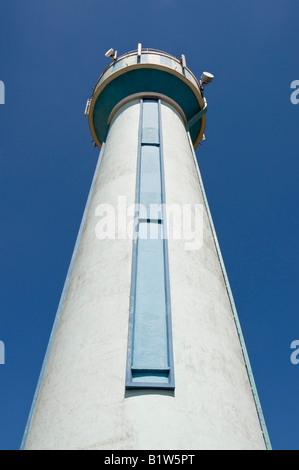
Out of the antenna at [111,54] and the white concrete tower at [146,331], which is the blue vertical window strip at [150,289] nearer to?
the white concrete tower at [146,331]

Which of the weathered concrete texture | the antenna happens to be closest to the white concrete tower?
the weathered concrete texture

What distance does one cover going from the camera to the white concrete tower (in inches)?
216

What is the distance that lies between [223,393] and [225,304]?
2.41m

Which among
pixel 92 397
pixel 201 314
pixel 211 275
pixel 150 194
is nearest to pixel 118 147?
pixel 150 194

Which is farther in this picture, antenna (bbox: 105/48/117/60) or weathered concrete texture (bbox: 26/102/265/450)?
antenna (bbox: 105/48/117/60)

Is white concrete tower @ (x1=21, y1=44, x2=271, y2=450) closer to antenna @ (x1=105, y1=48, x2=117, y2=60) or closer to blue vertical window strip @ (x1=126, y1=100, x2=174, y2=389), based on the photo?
blue vertical window strip @ (x1=126, y1=100, x2=174, y2=389)

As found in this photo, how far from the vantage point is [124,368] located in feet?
19.9

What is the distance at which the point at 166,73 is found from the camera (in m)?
14.4

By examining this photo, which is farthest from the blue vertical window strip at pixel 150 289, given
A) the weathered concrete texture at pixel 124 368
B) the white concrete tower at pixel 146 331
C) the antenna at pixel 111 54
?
the antenna at pixel 111 54

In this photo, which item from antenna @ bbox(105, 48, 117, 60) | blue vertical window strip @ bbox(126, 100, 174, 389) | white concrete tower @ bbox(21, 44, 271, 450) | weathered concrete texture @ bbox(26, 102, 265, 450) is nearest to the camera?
weathered concrete texture @ bbox(26, 102, 265, 450)

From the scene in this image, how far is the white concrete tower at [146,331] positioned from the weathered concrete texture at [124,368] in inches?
0.7

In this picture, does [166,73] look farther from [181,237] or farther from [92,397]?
[92,397]

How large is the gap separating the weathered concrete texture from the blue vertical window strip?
137 millimetres

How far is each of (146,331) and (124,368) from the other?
83 cm
